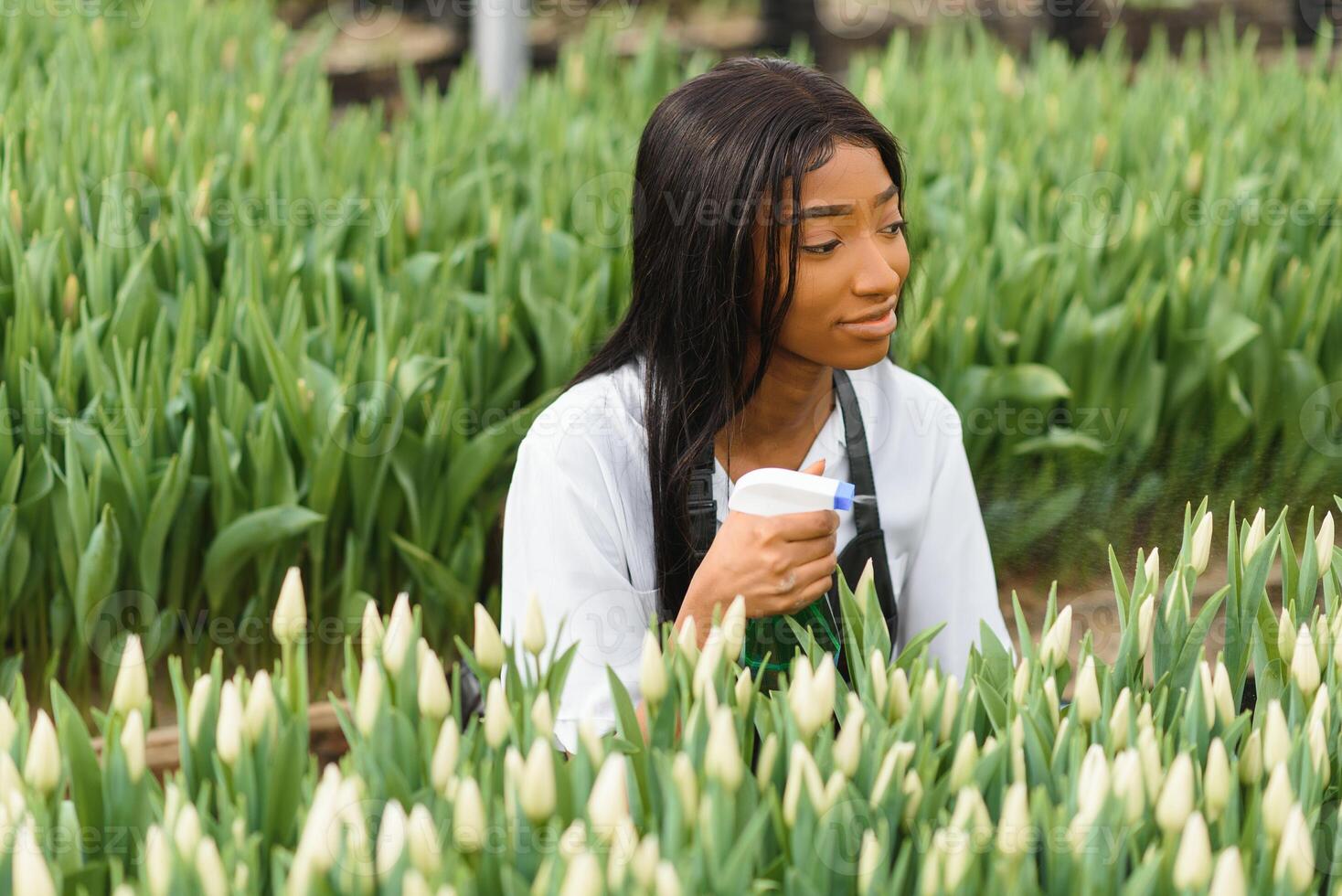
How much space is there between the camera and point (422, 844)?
4.11 feet

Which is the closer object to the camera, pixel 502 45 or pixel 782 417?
pixel 782 417

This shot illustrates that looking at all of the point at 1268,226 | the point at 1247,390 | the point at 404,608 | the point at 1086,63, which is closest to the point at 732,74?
the point at 404,608

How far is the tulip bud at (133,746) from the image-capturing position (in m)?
1.41

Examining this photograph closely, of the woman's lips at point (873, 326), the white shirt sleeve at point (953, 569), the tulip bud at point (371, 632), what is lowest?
the white shirt sleeve at point (953, 569)

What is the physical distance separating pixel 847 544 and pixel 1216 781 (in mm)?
765

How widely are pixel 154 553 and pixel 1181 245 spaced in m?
2.45

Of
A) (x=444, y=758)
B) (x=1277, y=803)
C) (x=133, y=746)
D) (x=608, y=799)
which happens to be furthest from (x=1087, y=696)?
(x=133, y=746)

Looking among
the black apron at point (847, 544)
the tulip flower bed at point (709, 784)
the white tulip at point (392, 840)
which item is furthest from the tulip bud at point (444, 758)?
the black apron at point (847, 544)

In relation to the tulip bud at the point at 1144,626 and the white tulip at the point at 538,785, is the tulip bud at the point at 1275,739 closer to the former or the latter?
the tulip bud at the point at 1144,626

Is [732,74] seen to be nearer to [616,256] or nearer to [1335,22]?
[616,256]

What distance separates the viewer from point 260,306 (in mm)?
2977

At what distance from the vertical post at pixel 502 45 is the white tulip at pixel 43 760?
4554mm

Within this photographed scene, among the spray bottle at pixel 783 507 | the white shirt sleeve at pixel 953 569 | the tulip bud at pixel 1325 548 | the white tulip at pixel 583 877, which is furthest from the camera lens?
the white shirt sleeve at pixel 953 569

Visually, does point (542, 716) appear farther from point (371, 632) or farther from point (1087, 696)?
point (1087, 696)
